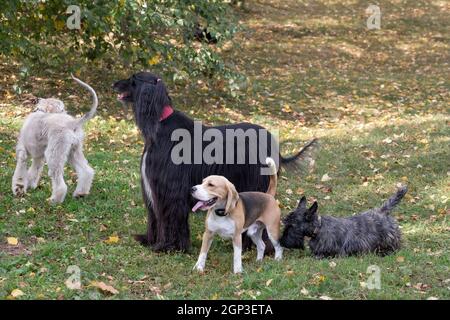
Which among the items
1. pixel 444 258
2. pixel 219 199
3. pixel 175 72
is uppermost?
pixel 175 72

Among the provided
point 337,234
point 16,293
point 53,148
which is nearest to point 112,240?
point 53,148

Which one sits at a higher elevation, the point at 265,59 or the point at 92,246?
the point at 265,59

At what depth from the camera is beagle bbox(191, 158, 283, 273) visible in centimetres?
630

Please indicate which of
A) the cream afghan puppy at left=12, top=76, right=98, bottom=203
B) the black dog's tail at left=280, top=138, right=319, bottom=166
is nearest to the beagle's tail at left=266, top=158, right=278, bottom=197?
the black dog's tail at left=280, top=138, right=319, bottom=166

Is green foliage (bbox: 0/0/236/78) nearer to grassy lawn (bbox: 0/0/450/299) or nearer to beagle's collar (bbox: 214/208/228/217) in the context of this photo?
grassy lawn (bbox: 0/0/450/299)

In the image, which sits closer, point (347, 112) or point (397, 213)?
point (397, 213)

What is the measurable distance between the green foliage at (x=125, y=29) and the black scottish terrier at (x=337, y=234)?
17.8 ft

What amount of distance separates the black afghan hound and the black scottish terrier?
0.82 metres

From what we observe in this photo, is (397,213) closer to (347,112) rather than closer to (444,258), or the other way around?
(444,258)

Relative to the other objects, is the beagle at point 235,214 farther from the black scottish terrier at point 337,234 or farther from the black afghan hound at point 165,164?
the black afghan hound at point 165,164

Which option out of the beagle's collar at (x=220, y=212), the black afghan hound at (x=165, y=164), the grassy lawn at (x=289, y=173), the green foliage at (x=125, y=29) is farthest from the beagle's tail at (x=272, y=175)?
the green foliage at (x=125, y=29)

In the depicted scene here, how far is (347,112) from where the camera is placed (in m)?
15.1
